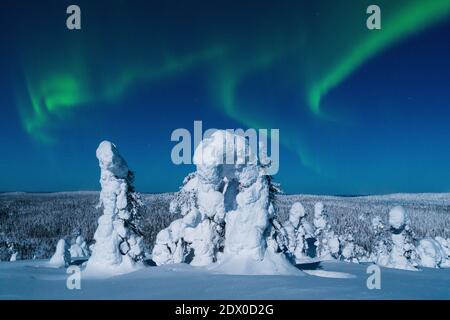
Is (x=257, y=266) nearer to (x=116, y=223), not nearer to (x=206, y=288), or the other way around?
(x=206, y=288)

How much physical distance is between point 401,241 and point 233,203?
13752 millimetres

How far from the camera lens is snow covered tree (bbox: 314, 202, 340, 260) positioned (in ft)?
128

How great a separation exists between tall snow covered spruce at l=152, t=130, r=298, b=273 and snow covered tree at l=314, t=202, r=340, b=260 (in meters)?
22.1

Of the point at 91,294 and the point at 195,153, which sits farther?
the point at 195,153

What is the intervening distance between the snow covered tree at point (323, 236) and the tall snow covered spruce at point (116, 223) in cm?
2427

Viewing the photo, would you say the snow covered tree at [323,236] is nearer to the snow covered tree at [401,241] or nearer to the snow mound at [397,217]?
the snow covered tree at [401,241]

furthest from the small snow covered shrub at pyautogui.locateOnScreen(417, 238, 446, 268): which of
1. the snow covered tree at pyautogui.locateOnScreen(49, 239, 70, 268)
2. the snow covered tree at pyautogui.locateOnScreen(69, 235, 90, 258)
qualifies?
the snow covered tree at pyautogui.locateOnScreen(69, 235, 90, 258)

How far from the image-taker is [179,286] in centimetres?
1303

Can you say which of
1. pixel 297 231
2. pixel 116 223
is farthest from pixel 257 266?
pixel 297 231

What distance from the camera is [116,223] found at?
18.4m

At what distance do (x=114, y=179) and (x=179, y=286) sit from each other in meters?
7.38
